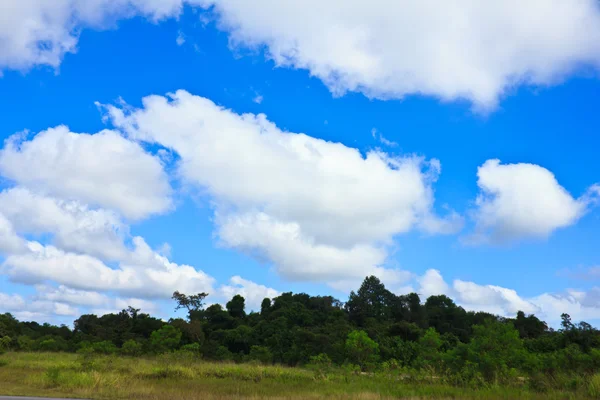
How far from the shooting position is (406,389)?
23.7 m

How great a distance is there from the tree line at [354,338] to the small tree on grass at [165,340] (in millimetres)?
135

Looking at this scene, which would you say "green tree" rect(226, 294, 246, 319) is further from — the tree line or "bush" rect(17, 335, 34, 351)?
"bush" rect(17, 335, 34, 351)

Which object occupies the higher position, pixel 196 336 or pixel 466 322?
pixel 466 322

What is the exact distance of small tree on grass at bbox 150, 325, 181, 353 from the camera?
56650 mm

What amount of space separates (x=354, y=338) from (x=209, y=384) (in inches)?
967

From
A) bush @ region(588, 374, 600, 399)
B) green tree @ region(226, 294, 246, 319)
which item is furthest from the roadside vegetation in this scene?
green tree @ region(226, 294, 246, 319)

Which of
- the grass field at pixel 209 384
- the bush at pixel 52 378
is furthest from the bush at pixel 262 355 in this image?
the bush at pixel 52 378

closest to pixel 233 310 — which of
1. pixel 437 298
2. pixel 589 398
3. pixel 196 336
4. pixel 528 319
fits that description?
pixel 196 336

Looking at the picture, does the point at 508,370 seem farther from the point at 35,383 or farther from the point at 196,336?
the point at 196,336

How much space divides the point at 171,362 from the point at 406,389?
54.9 ft

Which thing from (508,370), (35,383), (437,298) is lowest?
(35,383)

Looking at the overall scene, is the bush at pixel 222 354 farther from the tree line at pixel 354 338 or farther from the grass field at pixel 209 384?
the grass field at pixel 209 384

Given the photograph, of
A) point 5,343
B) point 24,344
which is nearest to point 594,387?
point 5,343

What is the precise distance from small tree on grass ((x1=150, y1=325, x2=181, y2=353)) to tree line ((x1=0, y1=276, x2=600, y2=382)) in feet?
0.44
